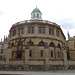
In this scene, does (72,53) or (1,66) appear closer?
(1,66)

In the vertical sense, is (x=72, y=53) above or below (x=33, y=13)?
below

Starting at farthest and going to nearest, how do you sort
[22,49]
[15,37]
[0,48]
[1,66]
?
1. [0,48]
2. [15,37]
3. [22,49]
4. [1,66]

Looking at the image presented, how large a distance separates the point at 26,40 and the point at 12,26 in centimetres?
861

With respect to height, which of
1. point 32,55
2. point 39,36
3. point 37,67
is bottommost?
point 37,67

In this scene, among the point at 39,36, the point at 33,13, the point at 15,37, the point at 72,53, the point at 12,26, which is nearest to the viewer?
the point at 39,36

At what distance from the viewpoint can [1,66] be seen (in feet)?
81.5

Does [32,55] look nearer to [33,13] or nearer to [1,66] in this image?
[1,66]

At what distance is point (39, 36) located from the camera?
31438mm

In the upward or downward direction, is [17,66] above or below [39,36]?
below

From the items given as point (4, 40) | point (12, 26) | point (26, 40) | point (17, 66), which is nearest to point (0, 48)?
point (4, 40)

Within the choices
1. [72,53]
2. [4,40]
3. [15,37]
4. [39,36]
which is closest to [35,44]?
[39,36]

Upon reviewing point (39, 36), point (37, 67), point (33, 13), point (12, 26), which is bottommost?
point (37, 67)

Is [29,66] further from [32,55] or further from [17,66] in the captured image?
[32,55]

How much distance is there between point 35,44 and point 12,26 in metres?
11.6
